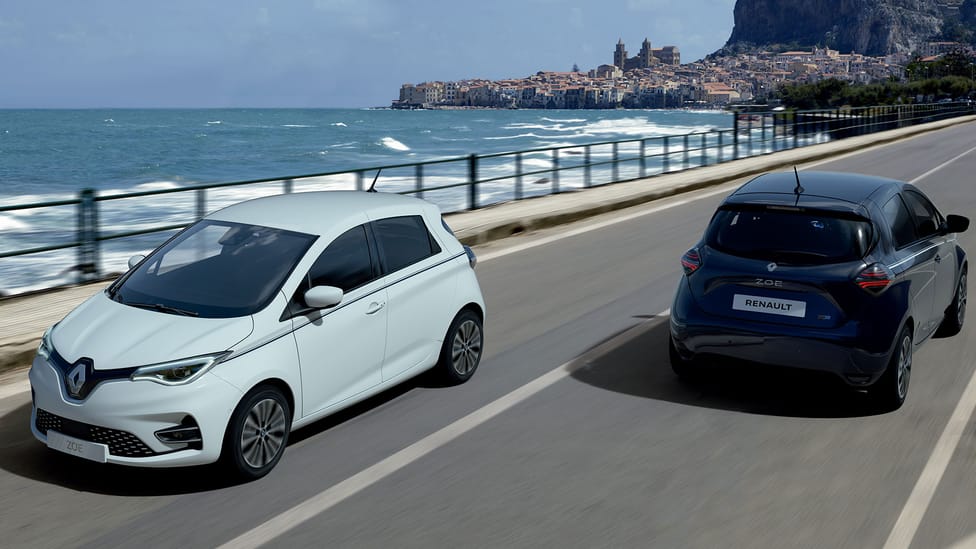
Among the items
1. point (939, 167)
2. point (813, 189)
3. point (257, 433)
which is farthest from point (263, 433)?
point (939, 167)

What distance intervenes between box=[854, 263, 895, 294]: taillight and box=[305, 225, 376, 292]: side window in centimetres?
323

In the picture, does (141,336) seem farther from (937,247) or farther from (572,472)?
(937,247)

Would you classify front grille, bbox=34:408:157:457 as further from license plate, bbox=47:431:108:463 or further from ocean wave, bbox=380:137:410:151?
ocean wave, bbox=380:137:410:151

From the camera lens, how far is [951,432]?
21.9ft

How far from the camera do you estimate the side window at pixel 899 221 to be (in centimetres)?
752

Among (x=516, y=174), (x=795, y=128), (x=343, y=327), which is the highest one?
(x=795, y=128)

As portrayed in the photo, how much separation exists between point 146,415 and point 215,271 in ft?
4.18

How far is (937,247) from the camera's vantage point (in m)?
8.23

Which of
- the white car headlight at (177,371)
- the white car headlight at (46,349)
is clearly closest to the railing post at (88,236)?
the white car headlight at (46,349)

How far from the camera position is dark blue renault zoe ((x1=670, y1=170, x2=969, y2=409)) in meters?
6.89

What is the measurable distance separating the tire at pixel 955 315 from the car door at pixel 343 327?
5192 mm

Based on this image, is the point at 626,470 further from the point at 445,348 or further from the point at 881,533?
the point at 445,348

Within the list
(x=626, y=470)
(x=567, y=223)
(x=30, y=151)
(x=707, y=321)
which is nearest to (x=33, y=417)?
(x=626, y=470)

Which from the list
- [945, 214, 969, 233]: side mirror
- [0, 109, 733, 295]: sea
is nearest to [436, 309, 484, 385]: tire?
[945, 214, 969, 233]: side mirror
